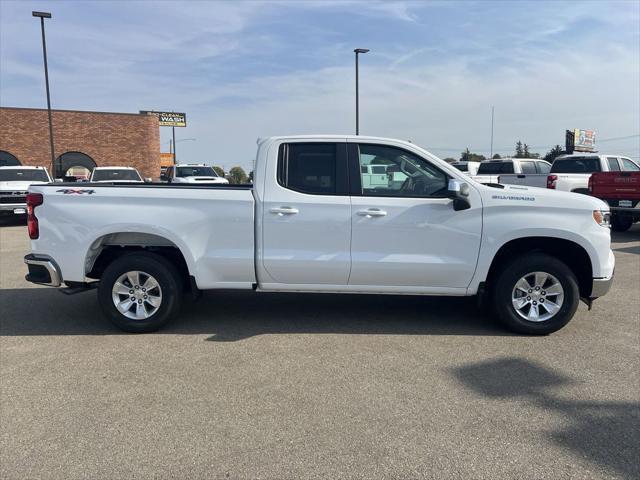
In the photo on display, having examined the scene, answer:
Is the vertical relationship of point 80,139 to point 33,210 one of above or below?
above

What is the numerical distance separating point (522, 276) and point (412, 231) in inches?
47.0

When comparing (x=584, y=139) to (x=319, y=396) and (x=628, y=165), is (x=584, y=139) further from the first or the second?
(x=319, y=396)

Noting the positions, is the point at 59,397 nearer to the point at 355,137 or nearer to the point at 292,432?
the point at 292,432

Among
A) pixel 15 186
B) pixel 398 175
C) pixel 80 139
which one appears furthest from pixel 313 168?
pixel 80 139

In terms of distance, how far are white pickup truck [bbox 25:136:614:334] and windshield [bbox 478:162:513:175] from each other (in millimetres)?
13765

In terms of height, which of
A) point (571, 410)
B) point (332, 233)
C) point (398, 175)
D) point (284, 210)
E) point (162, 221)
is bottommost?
point (571, 410)

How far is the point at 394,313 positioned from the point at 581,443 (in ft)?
9.28

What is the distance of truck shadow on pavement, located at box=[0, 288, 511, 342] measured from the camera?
520 cm

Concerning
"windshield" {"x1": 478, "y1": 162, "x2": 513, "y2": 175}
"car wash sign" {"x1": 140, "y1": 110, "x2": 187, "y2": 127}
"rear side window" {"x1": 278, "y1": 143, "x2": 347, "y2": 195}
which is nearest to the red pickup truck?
"windshield" {"x1": 478, "y1": 162, "x2": 513, "y2": 175}

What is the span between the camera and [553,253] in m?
5.29

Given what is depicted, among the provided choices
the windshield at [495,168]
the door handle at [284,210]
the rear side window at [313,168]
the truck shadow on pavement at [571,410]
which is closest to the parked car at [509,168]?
the windshield at [495,168]

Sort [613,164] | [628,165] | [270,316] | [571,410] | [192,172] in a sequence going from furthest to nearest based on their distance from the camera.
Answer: [192,172] → [628,165] → [613,164] → [270,316] → [571,410]

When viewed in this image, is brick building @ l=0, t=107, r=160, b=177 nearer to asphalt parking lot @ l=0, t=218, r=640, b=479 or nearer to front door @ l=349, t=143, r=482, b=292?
asphalt parking lot @ l=0, t=218, r=640, b=479

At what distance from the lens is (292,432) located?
10.5 ft
